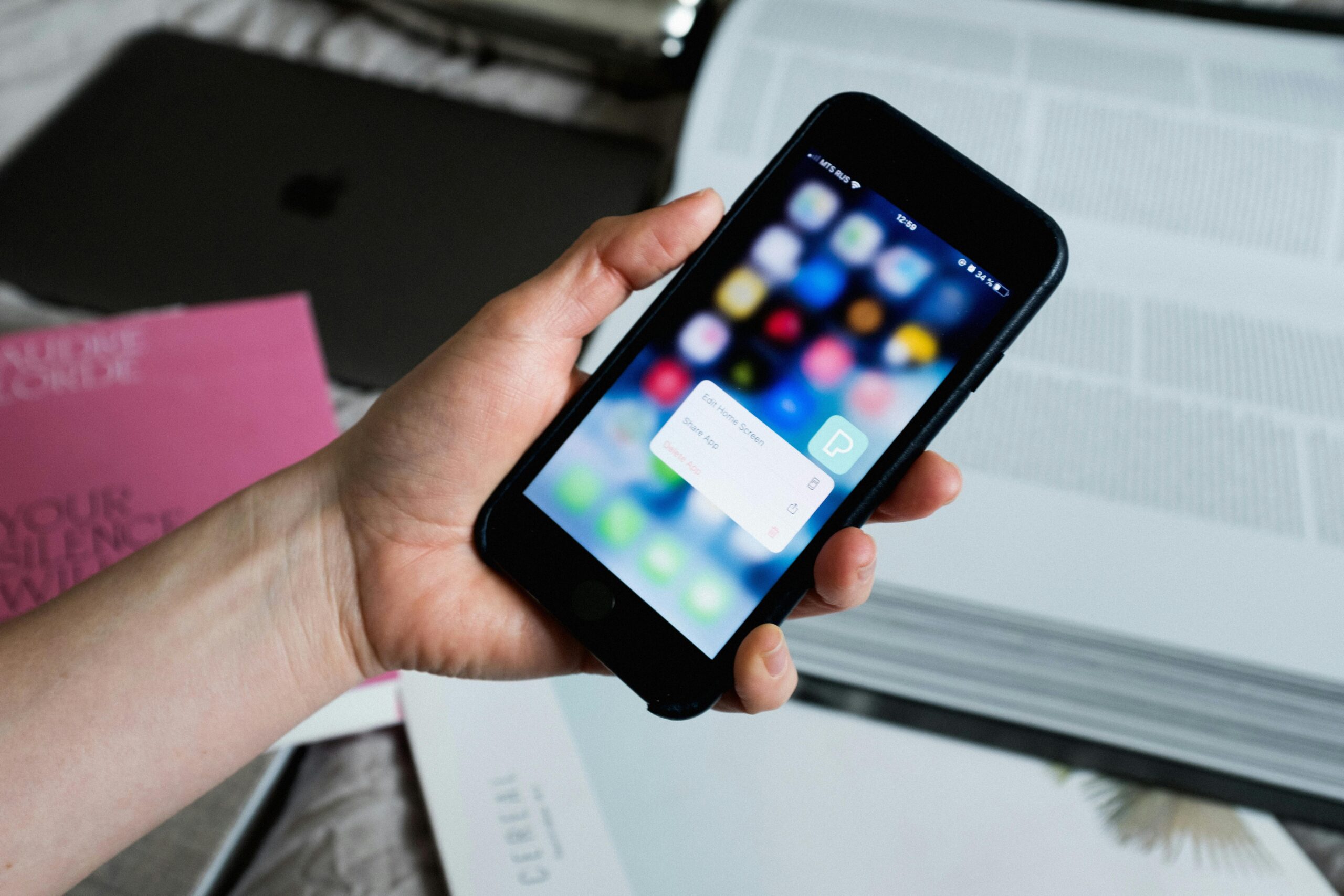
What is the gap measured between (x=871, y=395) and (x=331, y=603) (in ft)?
0.87

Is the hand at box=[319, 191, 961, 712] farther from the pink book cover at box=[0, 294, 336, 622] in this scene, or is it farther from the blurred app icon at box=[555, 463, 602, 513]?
the pink book cover at box=[0, 294, 336, 622]

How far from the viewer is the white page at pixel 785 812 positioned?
0.40 m

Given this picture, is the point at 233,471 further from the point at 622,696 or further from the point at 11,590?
the point at 622,696

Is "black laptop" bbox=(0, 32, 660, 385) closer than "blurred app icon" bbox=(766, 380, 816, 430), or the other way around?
"blurred app icon" bbox=(766, 380, 816, 430)

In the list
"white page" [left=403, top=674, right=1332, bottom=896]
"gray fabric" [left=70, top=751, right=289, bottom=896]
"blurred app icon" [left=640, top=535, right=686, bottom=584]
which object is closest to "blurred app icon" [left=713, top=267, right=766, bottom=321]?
"blurred app icon" [left=640, top=535, right=686, bottom=584]

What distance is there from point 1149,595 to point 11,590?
0.60m

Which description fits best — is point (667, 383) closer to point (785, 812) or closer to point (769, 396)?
point (769, 396)

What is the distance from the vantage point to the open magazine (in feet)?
1.37

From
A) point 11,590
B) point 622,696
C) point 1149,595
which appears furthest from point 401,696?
point 1149,595

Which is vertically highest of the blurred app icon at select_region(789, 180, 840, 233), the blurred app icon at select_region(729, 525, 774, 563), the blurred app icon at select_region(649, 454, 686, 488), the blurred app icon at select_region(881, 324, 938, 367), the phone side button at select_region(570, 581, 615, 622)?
the blurred app icon at select_region(789, 180, 840, 233)

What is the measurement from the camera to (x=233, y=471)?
500mm

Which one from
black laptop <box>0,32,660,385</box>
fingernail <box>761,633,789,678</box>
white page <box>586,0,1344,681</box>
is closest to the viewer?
fingernail <box>761,633,789,678</box>

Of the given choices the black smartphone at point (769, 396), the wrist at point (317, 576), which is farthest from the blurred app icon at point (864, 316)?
the wrist at point (317, 576)

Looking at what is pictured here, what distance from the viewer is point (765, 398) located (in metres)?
0.37
